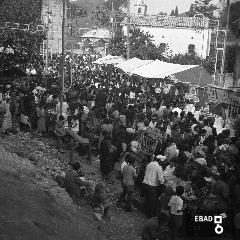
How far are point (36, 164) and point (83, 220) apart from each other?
444 cm

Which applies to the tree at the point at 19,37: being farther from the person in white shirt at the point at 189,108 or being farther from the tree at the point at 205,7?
the tree at the point at 205,7

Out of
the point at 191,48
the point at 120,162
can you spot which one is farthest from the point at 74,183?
the point at 191,48

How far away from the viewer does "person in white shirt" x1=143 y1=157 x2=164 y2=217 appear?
35.5ft

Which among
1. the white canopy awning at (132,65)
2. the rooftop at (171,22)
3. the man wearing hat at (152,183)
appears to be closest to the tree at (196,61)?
the white canopy awning at (132,65)

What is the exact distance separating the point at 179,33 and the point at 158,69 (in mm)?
26657

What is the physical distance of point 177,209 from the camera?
9438 millimetres

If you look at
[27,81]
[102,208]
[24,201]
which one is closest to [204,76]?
[27,81]

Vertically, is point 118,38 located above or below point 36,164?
A: above

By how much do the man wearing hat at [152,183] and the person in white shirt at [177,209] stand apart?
1.31 meters

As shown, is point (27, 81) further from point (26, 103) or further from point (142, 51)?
point (142, 51)

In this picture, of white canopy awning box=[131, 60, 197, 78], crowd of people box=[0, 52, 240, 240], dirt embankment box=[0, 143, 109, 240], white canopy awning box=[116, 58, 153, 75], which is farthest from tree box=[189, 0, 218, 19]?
dirt embankment box=[0, 143, 109, 240]

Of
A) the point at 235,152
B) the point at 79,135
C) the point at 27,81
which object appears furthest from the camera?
the point at 27,81

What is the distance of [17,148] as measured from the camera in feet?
50.7

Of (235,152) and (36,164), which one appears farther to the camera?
(36,164)
